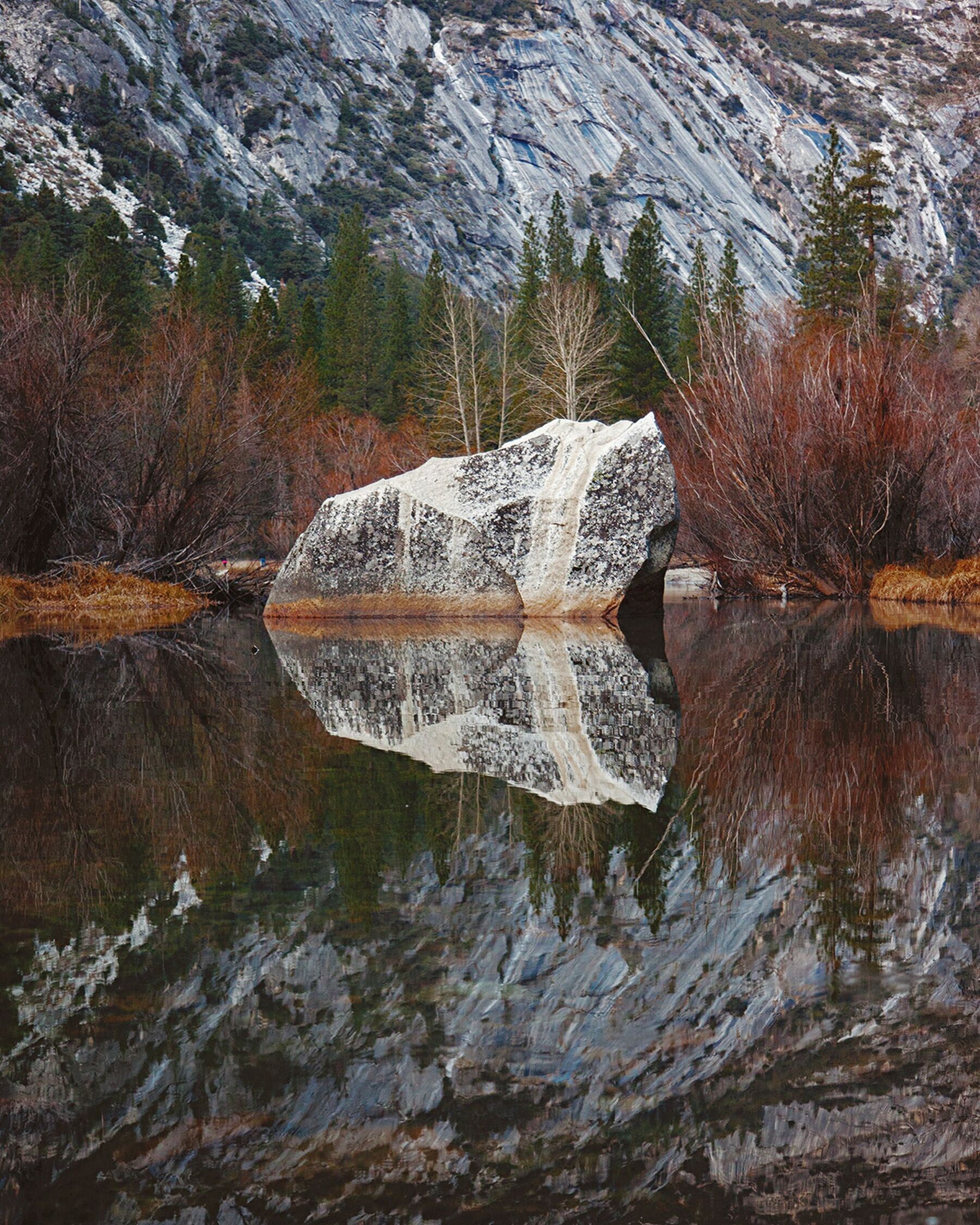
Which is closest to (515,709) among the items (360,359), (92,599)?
(92,599)

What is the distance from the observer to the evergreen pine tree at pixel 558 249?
5825 cm

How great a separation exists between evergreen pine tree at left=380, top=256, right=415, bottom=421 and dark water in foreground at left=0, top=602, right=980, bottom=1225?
2138 inches

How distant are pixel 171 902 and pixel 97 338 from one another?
16.0 m

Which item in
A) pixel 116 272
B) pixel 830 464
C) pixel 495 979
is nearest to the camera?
pixel 495 979

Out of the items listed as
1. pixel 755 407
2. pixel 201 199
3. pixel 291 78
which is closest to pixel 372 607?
pixel 755 407

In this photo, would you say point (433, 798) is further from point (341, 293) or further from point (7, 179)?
point (7, 179)

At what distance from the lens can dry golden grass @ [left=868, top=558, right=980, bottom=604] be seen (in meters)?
16.9

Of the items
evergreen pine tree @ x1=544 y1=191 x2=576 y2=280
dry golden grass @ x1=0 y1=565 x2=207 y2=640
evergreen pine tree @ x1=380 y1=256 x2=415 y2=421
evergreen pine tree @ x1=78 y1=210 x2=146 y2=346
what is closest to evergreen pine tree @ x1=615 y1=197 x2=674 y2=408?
evergreen pine tree @ x1=544 y1=191 x2=576 y2=280

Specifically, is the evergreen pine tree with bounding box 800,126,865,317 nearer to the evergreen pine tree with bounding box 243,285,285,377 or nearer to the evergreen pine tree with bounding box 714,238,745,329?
the evergreen pine tree with bounding box 714,238,745,329

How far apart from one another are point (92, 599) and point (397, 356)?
147ft

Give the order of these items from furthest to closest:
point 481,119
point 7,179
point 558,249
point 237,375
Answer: point 481,119
point 7,179
point 558,249
point 237,375

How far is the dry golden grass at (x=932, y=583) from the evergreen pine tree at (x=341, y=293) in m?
42.8

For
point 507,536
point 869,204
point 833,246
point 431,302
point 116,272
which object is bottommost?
point 507,536

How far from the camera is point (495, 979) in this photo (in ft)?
7.89
